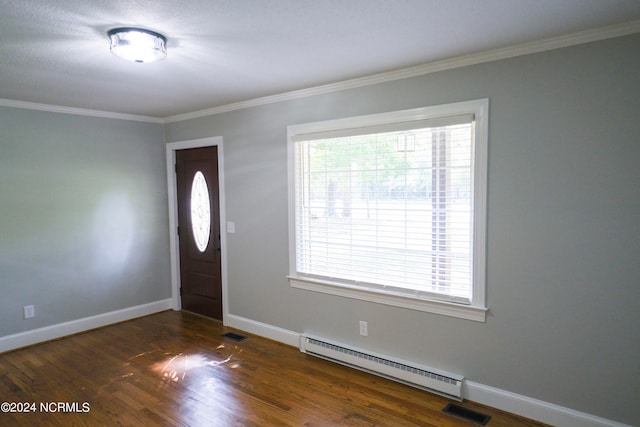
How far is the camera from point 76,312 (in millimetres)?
4289

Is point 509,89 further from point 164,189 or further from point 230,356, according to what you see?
point 164,189

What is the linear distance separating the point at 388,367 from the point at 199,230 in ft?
9.20

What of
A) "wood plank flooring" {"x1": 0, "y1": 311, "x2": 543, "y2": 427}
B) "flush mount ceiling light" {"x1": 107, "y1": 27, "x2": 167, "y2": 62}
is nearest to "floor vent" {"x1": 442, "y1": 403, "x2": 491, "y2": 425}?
"wood plank flooring" {"x1": 0, "y1": 311, "x2": 543, "y2": 427}

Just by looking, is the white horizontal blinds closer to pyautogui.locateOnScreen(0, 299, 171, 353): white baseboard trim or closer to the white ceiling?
the white ceiling

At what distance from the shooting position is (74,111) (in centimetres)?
418

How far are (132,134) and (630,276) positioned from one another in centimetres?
487

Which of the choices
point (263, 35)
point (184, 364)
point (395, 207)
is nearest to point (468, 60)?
point (395, 207)

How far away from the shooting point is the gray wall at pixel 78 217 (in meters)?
3.85

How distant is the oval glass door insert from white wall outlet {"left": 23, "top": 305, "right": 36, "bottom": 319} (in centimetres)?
173

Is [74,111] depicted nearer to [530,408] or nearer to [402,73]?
[402,73]

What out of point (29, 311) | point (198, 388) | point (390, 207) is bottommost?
point (198, 388)

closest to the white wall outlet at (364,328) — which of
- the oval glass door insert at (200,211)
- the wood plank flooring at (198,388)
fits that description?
the wood plank flooring at (198,388)

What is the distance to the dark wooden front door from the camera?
15.0 feet

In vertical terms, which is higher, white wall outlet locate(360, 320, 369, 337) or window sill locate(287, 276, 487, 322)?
window sill locate(287, 276, 487, 322)
